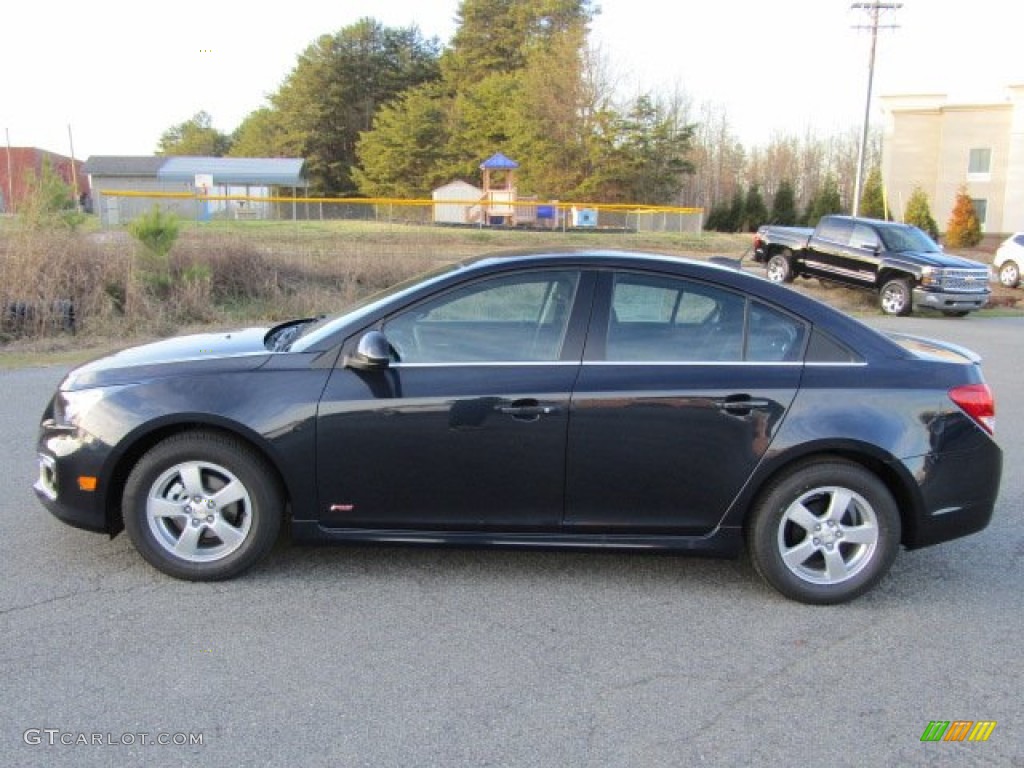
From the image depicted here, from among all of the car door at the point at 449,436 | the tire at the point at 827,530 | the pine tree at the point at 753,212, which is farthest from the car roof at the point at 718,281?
the pine tree at the point at 753,212

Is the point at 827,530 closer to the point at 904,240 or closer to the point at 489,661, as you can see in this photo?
the point at 489,661

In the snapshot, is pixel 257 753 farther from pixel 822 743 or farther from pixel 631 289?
pixel 631 289

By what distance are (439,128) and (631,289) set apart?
64278 mm

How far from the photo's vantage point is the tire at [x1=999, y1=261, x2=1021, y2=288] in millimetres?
25125

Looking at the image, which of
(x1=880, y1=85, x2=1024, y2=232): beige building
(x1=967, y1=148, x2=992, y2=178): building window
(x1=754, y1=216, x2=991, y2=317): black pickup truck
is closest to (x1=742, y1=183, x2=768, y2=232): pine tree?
(x1=880, y1=85, x2=1024, y2=232): beige building

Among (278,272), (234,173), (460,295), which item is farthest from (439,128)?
(460,295)

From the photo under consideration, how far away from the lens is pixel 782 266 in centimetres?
2192

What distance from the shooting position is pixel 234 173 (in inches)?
2270

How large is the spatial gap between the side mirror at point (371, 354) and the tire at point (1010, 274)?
1018 inches

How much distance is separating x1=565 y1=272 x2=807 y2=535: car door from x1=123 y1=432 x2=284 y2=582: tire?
145 cm

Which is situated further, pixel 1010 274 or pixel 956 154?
pixel 956 154

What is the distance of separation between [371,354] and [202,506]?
1.08m

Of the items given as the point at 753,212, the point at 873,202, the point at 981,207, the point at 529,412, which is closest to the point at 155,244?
the point at 529,412

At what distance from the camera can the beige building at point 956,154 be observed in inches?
1790
